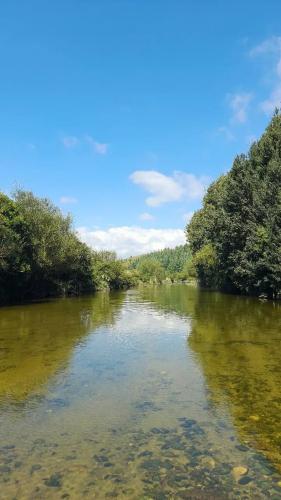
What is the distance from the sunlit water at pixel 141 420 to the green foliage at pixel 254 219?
2598 cm

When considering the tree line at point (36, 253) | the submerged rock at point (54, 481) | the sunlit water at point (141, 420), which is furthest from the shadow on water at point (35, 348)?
the tree line at point (36, 253)

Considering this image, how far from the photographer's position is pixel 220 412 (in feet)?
31.2

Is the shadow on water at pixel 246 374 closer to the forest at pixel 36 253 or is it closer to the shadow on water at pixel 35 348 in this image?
the shadow on water at pixel 35 348

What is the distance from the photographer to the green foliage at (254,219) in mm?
43219

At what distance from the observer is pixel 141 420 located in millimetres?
9039

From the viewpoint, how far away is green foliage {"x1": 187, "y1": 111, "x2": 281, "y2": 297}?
43219 millimetres

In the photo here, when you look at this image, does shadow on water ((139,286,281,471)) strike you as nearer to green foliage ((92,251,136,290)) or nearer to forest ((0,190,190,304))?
forest ((0,190,190,304))

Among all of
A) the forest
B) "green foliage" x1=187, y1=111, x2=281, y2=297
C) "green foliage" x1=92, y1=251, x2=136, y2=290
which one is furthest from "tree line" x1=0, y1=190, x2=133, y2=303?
"green foliage" x1=187, y1=111, x2=281, y2=297

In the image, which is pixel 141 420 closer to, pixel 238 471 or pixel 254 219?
pixel 238 471

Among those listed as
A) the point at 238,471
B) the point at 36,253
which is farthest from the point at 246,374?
the point at 36,253

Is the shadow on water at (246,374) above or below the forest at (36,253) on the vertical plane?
below

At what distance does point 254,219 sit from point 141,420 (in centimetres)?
4118

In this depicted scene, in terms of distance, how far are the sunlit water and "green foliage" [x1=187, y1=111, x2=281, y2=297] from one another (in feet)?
85.2

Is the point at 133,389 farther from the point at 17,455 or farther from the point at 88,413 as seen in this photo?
the point at 17,455
